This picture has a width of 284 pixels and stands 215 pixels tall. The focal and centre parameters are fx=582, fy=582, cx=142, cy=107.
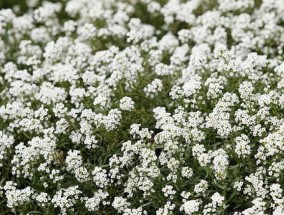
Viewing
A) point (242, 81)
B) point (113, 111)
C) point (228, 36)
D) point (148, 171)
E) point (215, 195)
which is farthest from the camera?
point (228, 36)

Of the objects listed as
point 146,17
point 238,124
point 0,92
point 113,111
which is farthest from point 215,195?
point 146,17

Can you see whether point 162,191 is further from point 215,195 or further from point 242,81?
point 242,81

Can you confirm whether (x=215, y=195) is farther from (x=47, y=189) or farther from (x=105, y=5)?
(x=105, y=5)

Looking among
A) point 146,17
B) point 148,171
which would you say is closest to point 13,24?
point 146,17

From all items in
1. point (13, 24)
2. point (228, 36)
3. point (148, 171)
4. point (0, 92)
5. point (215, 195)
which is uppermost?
point (13, 24)

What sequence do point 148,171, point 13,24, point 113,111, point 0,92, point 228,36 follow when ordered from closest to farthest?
1. point 148,171
2. point 113,111
3. point 0,92
4. point 228,36
5. point 13,24

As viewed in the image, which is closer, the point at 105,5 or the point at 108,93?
the point at 108,93

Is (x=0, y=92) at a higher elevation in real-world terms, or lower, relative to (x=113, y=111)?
higher
